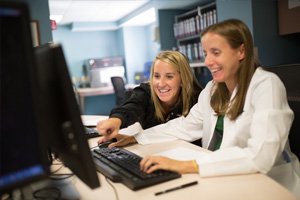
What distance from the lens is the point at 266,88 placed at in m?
1.02

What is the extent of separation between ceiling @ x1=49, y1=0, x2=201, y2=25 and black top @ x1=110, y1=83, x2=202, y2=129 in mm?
3203

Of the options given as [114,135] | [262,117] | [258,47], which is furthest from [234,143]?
[258,47]

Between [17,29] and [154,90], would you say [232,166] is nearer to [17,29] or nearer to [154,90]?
[17,29]

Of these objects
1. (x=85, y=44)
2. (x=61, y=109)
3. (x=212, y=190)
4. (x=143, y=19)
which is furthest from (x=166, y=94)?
(x=85, y=44)

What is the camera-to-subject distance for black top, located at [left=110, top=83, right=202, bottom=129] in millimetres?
1552

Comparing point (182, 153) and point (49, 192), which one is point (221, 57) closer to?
point (182, 153)

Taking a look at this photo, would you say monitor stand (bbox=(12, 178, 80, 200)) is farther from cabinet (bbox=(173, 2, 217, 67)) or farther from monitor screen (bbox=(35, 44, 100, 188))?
cabinet (bbox=(173, 2, 217, 67))

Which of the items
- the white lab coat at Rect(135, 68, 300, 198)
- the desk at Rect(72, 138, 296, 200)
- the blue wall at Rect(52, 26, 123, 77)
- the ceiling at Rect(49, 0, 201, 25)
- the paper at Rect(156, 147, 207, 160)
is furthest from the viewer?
the blue wall at Rect(52, 26, 123, 77)

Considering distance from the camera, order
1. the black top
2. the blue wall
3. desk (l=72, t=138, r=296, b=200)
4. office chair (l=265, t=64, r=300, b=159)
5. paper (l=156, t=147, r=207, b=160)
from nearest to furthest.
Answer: desk (l=72, t=138, r=296, b=200) < paper (l=156, t=147, r=207, b=160) < office chair (l=265, t=64, r=300, b=159) < the black top < the blue wall

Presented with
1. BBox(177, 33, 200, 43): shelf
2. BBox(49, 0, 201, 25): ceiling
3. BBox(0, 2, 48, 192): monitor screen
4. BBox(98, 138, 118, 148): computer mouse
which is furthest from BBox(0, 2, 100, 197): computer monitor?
BBox(49, 0, 201, 25): ceiling

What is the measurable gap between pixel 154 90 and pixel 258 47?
204 cm

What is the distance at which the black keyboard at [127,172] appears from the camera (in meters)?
0.85

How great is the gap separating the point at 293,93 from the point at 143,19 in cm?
563

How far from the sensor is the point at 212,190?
0.80 m
